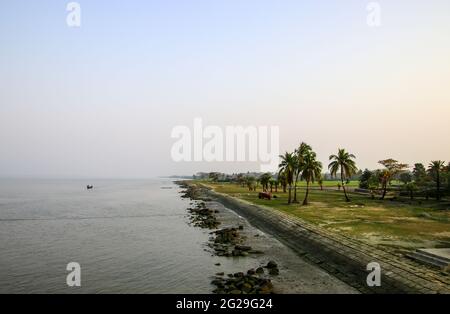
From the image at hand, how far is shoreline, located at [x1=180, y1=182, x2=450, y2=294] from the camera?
20.0 meters

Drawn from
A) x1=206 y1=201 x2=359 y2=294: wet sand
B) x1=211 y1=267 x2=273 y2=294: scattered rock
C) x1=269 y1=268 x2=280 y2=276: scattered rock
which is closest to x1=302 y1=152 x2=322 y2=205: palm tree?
x1=206 y1=201 x2=359 y2=294: wet sand

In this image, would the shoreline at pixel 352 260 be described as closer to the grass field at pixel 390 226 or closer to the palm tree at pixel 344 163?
the grass field at pixel 390 226

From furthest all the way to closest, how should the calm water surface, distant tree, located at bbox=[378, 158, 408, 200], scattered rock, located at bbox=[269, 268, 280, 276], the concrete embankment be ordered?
distant tree, located at bbox=[378, 158, 408, 200]
scattered rock, located at bbox=[269, 268, 280, 276]
the calm water surface
the concrete embankment

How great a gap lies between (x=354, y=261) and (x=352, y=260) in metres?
0.29

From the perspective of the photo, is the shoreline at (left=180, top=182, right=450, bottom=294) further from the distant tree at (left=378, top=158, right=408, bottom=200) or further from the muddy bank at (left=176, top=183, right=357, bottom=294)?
the distant tree at (left=378, top=158, right=408, bottom=200)

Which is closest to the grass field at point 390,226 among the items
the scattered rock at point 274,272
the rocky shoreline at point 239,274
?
the scattered rock at point 274,272

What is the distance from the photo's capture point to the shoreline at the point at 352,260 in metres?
20.0

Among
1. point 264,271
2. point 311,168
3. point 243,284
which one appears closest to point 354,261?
point 264,271

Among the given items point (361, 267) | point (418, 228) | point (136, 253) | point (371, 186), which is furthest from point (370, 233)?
point (371, 186)

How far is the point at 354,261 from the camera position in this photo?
84.2 feet

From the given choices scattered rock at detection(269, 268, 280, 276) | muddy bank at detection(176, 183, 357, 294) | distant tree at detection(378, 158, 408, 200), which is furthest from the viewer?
distant tree at detection(378, 158, 408, 200)
